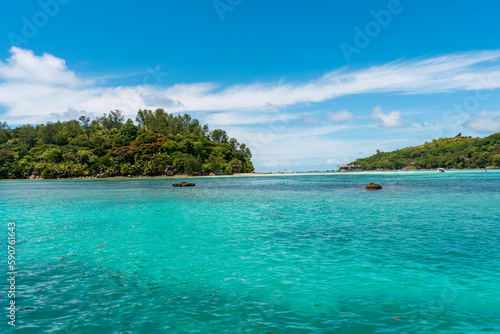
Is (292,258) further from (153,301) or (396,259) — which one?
(153,301)

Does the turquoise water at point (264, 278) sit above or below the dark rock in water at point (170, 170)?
below

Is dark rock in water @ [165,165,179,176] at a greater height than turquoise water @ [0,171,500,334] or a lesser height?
greater

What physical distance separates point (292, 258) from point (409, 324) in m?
7.21

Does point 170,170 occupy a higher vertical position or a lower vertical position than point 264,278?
higher

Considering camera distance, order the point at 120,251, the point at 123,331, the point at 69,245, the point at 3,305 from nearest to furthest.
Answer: the point at 123,331 → the point at 3,305 → the point at 120,251 → the point at 69,245

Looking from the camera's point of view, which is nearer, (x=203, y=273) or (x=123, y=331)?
Answer: (x=123, y=331)

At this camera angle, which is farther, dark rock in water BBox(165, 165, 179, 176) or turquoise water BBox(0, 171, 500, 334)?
dark rock in water BBox(165, 165, 179, 176)

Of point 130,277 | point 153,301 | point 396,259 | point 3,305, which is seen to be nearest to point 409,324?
point 396,259

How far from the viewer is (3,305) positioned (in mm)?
9859

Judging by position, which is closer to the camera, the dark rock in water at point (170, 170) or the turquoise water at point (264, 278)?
the turquoise water at point (264, 278)

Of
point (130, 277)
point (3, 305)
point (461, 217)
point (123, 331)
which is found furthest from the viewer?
point (461, 217)

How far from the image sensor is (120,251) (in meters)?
17.2

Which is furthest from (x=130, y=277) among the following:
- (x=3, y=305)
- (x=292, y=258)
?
(x=292, y=258)

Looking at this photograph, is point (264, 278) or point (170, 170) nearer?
point (264, 278)
